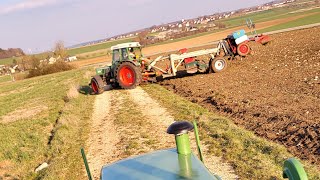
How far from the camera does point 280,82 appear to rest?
12578 mm

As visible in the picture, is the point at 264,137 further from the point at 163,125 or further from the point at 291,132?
the point at 163,125

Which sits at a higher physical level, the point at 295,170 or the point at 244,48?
the point at 295,170

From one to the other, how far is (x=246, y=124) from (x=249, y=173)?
294 cm

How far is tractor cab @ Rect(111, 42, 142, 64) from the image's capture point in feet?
57.7

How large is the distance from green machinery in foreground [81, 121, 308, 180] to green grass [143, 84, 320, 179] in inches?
119

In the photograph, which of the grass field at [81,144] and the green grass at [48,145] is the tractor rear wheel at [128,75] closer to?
the grass field at [81,144]

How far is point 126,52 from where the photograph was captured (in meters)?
17.7

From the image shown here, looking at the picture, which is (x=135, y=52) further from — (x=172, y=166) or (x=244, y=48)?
(x=172, y=166)

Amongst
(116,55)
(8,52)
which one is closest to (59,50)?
(116,55)

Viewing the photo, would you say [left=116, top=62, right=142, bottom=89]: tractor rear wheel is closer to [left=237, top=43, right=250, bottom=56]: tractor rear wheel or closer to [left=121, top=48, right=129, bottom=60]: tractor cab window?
[left=121, top=48, right=129, bottom=60]: tractor cab window

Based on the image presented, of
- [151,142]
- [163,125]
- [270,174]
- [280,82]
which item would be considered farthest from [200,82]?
[270,174]

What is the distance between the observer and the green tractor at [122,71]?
1684 centimetres

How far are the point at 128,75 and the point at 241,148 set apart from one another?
10370mm

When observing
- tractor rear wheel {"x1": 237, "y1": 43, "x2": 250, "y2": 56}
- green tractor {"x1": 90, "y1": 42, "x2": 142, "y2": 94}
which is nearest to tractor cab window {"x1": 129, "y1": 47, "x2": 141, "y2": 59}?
green tractor {"x1": 90, "y1": 42, "x2": 142, "y2": 94}
